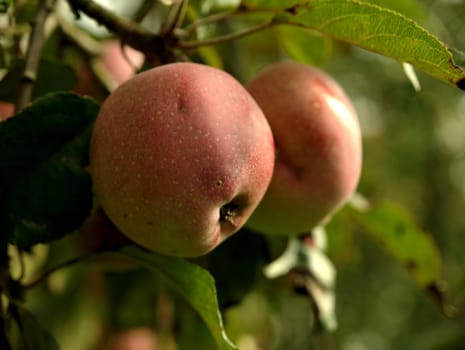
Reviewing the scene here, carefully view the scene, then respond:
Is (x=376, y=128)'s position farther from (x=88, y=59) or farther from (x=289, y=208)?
(x=289, y=208)

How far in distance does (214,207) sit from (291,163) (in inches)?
6.6

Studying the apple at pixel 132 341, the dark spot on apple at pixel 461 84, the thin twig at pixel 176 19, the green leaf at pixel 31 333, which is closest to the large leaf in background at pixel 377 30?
the dark spot on apple at pixel 461 84

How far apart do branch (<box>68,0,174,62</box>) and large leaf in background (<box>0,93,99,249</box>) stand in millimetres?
105

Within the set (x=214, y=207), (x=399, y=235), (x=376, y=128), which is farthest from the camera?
(x=376, y=128)

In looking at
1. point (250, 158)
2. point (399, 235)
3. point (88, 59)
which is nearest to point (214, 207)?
point (250, 158)

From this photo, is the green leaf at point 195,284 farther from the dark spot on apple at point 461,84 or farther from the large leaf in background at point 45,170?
the dark spot on apple at point 461,84

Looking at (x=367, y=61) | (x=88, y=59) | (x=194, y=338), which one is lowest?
(x=367, y=61)

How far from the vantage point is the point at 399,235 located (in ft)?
4.22

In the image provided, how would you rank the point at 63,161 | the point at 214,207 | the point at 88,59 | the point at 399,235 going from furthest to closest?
the point at 399,235, the point at 88,59, the point at 63,161, the point at 214,207

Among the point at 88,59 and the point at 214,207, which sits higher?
the point at 214,207

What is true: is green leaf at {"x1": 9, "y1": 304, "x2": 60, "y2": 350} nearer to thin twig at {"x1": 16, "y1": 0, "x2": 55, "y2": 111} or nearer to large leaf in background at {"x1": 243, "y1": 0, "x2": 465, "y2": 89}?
thin twig at {"x1": 16, "y1": 0, "x2": 55, "y2": 111}

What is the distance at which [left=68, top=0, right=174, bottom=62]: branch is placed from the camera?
35.6 inches

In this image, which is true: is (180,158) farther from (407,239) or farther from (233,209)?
(407,239)

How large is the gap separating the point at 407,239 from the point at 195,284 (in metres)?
0.54
